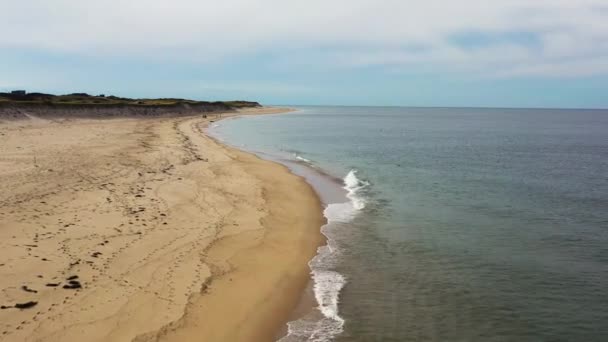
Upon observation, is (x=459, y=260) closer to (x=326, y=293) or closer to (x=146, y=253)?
(x=326, y=293)

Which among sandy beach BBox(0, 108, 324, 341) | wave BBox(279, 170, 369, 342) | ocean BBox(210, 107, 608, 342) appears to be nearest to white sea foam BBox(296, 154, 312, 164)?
ocean BBox(210, 107, 608, 342)

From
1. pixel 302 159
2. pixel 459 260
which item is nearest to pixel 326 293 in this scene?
pixel 459 260

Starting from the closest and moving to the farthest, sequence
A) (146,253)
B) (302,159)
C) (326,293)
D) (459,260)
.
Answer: (326,293) < (146,253) < (459,260) < (302,159)

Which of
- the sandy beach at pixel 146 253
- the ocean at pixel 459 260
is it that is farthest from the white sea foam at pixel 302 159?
the sandy beach at pixel 146 253

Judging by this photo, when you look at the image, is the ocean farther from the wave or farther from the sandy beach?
the sandy beach

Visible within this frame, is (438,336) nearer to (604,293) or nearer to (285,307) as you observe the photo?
(285,307)

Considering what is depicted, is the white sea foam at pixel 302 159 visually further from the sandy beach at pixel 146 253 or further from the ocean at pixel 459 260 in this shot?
the sandy beach at pixel 146 253
